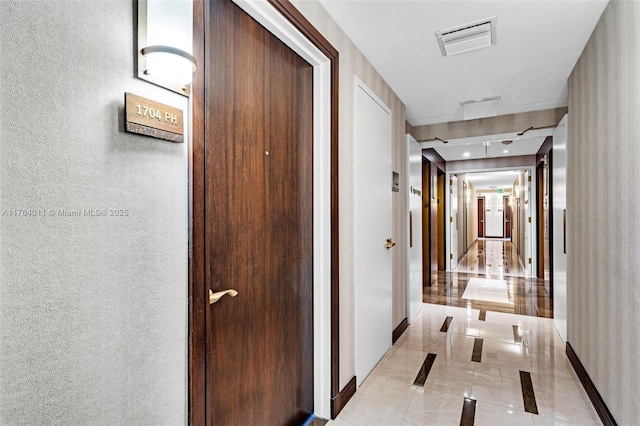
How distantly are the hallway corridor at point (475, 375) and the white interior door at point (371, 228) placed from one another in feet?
0.87

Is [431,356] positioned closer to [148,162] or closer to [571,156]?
[571,156]

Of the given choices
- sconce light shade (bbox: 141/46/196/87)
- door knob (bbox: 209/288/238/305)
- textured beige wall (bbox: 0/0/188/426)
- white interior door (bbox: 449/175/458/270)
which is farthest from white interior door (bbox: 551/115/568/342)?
white interior door (bbox: 449/175/458/270)

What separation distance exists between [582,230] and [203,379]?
9.01 feet

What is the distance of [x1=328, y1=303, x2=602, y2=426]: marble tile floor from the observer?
6.83 ft

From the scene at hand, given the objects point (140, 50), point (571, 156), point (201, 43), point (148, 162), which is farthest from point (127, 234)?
point (571, 156)

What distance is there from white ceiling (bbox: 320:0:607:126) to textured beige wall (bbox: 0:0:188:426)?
5.01 feet

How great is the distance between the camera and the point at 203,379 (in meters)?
1.20

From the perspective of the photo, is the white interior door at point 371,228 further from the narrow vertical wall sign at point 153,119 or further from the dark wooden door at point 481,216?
the dark wooden door at point 481,216

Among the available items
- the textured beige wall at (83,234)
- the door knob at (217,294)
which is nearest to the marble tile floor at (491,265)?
the door knob at (217,294)

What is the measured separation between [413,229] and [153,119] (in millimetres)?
3511

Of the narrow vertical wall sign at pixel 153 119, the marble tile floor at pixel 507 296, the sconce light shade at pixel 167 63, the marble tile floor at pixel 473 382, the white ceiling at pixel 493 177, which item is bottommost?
the marble tile floor at pixel 473 382

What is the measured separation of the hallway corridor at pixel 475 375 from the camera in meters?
2.09

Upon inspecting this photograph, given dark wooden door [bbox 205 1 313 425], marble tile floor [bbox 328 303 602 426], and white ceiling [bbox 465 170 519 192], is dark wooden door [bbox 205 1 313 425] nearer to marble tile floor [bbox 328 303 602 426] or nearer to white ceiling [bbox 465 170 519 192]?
marble tile floor [bbox 328 303 602 426]

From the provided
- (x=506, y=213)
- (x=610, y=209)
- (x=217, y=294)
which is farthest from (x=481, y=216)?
(x=217, y=294)
